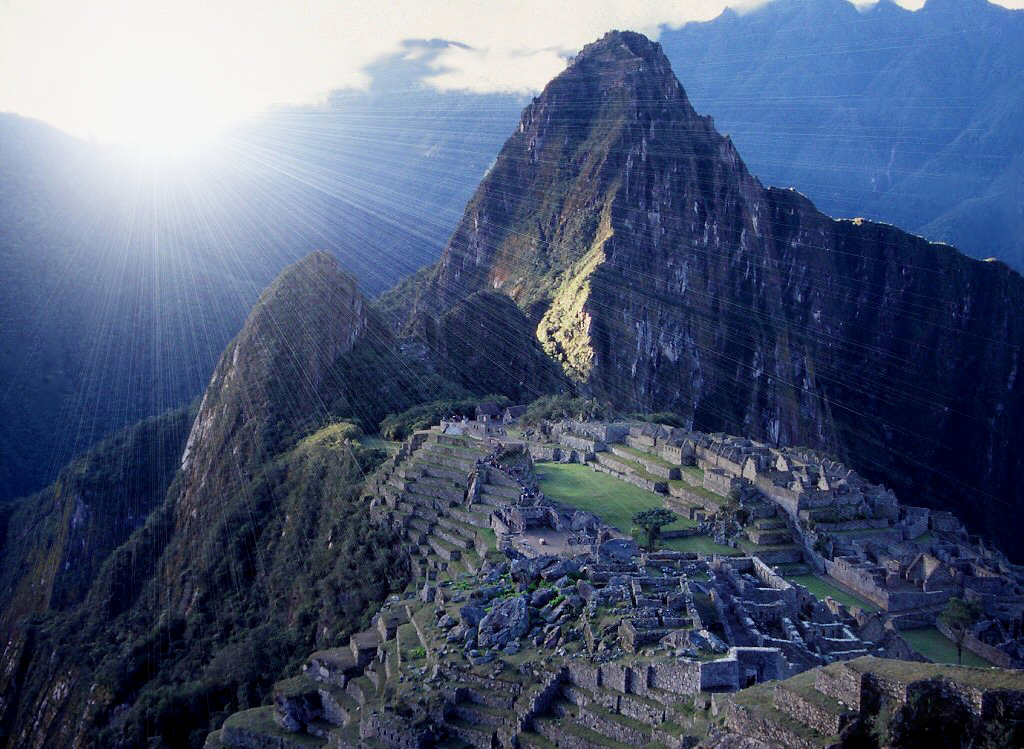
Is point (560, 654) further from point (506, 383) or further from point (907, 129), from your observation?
point (907, 129)

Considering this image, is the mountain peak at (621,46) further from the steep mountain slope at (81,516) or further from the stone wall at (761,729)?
the stone wall at (761,729)

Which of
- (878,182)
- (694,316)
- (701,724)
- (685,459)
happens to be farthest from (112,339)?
(878,182)

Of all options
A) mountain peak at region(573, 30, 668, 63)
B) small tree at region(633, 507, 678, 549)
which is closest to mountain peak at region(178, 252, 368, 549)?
small tree at region(633, 507, 678, 549)

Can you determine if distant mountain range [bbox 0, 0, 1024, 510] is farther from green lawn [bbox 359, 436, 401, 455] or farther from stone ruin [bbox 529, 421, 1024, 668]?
stone ruin [bbox 529, 421, 1024, 668]

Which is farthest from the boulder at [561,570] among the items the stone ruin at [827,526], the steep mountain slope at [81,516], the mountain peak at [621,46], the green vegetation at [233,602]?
the mountain peak at [621,46]

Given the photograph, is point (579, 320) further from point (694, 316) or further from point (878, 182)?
point (878, 182)

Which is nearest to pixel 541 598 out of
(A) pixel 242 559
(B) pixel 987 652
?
(B) pixel 987 652
